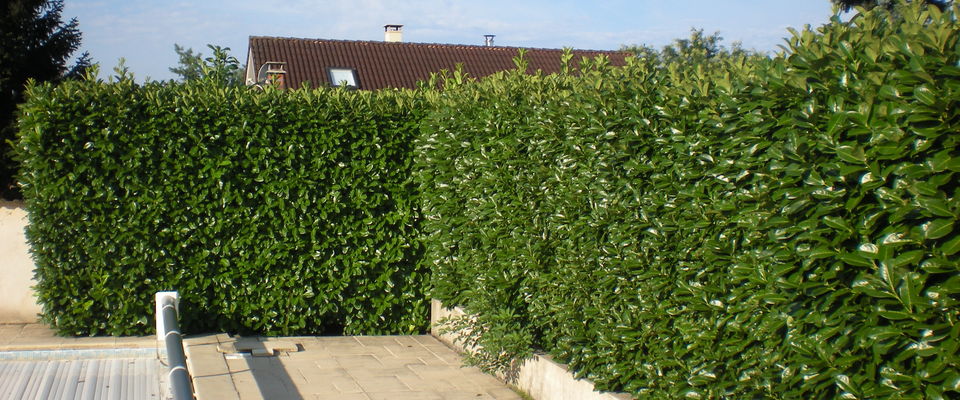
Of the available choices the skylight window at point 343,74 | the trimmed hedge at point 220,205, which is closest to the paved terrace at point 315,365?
the trimmed hedge at point 220,205

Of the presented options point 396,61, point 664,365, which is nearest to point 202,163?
point 664,365

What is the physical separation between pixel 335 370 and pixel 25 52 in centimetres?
1093

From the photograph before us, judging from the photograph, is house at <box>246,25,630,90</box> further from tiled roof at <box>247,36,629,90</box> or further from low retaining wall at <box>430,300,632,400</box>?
low retaining wall at <box>430,300,632,400</box>

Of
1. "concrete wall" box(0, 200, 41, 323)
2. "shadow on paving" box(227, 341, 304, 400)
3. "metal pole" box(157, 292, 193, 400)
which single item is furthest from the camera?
"concrete wall" box(0, 200, 41, 323)

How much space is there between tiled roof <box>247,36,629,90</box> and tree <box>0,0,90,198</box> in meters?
16.1

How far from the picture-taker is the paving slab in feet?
21.0

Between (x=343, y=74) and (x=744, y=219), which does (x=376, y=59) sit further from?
(x=744, y=219)

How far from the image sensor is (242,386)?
6371 mm

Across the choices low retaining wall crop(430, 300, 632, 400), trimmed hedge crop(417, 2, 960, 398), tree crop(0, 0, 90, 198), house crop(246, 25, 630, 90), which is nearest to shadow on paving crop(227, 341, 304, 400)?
trimmed hedge crop(417, 2, 960, 398)

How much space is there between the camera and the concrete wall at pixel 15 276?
916 cm

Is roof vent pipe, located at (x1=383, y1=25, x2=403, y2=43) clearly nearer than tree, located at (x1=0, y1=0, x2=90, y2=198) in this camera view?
No

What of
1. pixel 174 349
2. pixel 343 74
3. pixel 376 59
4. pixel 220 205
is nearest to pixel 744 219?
pixel 174 349

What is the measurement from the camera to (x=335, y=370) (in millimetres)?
7176

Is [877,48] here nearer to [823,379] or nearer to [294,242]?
[823,379]
